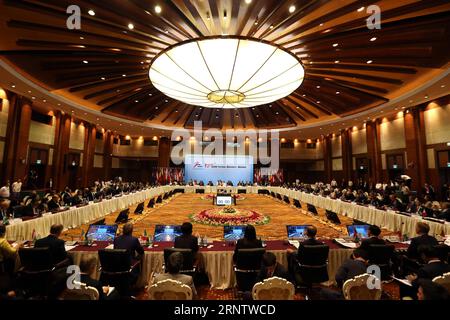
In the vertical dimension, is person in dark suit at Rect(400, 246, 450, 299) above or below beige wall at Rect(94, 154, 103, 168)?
below

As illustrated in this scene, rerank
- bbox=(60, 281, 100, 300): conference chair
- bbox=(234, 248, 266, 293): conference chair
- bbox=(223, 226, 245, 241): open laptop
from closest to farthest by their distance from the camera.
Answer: bbox=(60, 281, 100, 300): conference chair, bbox=(234, 248, 266, 293): conference chair, bbox=(223, 226, 245, 241): open laptop

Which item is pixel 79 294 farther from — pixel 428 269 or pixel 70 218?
pixel 70 218

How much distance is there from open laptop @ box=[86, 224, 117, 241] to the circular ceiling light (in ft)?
17.7

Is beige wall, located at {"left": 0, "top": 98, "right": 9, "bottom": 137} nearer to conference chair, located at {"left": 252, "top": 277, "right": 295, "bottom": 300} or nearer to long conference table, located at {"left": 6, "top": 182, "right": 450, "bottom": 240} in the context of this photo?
long conference table, located at {"left": 6, "top": 182, "right": 450, "bottom": 240}

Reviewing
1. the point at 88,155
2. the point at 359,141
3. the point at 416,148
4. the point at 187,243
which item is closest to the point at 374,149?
the point at 359,141

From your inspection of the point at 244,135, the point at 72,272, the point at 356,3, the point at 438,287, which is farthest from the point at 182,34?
the point at 244,135

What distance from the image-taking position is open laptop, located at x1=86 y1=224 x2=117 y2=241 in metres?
4.16

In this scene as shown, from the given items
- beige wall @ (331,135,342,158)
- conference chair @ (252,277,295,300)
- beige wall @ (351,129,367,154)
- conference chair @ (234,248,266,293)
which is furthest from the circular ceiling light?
beige wall @ (331,135,342,158)

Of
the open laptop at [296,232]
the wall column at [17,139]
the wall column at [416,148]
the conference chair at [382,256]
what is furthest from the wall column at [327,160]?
the wall column at [17,139]

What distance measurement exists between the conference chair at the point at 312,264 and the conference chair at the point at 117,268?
241 cm

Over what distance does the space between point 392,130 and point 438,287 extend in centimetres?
1596

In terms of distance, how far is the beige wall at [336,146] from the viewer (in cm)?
2055

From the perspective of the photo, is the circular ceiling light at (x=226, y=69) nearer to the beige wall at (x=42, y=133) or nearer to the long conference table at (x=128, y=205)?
the long conference table at (x=128, y=205)

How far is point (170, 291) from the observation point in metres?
2.14
